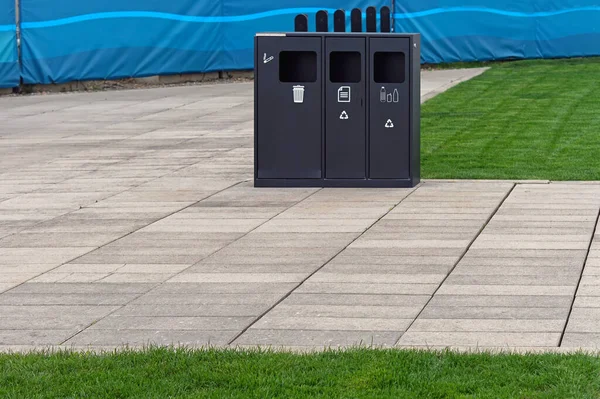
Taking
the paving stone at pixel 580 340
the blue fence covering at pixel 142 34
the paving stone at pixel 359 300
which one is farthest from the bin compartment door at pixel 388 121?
the blue fence covering at pixel 142 34

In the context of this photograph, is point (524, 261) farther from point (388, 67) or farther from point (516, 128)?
point (516, 128)

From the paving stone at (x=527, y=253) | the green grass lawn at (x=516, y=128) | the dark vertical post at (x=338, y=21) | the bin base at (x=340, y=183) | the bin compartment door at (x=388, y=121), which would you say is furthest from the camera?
the green grass lawn at (x=516, y=128)

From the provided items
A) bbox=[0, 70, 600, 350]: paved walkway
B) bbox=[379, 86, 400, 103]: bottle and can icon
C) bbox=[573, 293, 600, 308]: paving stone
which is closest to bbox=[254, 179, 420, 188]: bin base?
bbox=[0, 70, 600, 350]: paved walkway

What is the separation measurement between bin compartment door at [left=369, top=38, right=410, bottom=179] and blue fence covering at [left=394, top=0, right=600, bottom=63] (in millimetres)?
18889

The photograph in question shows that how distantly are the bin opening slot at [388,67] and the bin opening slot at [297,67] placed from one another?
2.13 feet

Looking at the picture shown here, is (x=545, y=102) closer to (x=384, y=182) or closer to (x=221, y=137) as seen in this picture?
(x=221, y=137)

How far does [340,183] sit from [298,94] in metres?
1.02

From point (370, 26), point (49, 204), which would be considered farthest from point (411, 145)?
point (49, 204)

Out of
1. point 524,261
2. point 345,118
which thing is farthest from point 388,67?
point 524,261

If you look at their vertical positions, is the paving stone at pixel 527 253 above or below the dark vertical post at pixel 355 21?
below

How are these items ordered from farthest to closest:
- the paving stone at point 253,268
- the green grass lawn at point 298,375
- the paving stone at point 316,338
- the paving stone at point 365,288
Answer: the paving stone at point 253,268 < the paving stone at point 365,288 < the paving stone at point 316,338 < the green grass lawn at point 298,375

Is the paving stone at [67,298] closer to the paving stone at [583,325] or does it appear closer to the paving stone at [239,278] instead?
the paving stone at [239,278]

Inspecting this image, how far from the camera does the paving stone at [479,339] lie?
6242 millimetres

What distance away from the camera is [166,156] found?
15.5 meters
